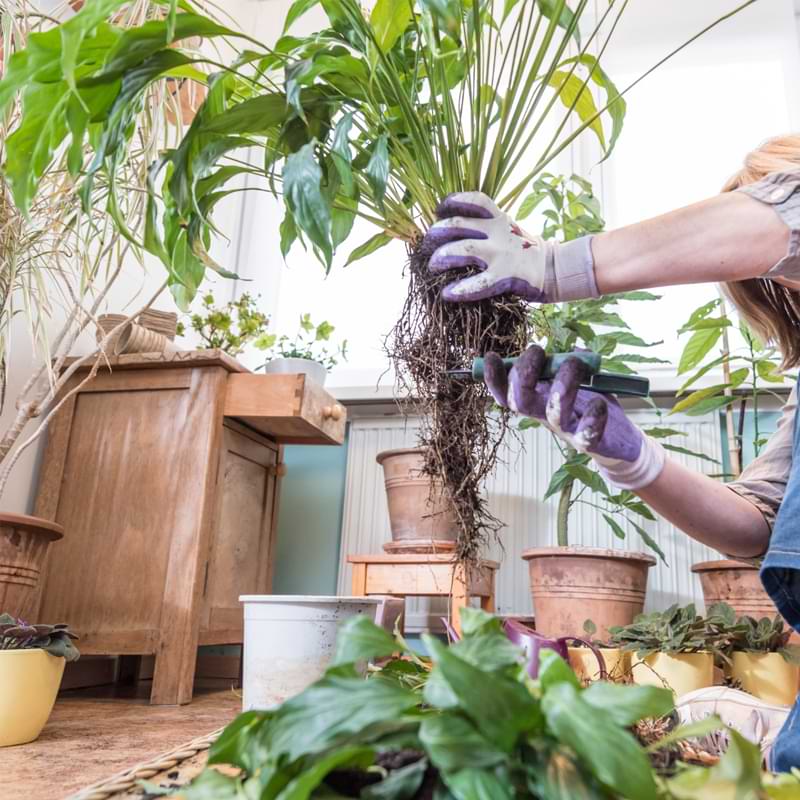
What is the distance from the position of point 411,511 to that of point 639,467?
1.18 m

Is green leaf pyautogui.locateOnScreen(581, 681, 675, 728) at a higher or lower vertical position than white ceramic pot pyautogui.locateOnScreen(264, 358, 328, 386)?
lower

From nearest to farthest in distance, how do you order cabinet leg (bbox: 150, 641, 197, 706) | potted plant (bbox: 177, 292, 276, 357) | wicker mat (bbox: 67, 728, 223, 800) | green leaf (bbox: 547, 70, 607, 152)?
wicker mat (bbox: 67, 728, 223, 800), green leaf (bbox: 547, 70, 607, 152), cabinet leg (bbox: 150, 641, 197, 706), potted plant (bbox: 177, 292, 276, 357)

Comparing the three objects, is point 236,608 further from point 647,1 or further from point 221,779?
point 647,1

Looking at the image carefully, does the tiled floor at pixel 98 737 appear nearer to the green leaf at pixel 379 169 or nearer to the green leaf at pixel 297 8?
the green leaf at pixel 379 169

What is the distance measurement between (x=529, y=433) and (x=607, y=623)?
2.83 ft

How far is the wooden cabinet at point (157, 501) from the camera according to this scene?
1.63m

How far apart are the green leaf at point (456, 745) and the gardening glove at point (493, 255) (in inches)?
21.0

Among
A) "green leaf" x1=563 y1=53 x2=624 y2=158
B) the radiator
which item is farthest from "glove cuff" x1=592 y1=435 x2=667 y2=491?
the radiator

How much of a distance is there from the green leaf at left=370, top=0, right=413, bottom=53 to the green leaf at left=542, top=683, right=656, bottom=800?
0.87 meters

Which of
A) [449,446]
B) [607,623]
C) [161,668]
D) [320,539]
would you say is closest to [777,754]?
[449,446]

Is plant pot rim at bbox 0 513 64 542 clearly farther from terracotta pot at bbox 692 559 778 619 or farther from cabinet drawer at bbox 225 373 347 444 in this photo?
terracotta pot at bbox 692 559 778 619

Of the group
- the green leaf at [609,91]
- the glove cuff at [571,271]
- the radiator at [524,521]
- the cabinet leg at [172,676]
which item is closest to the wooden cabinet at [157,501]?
the cabinet leg at [172,676]

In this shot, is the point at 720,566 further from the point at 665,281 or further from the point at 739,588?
the point at 665,281

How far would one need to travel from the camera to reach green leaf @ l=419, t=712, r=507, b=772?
303 mm
